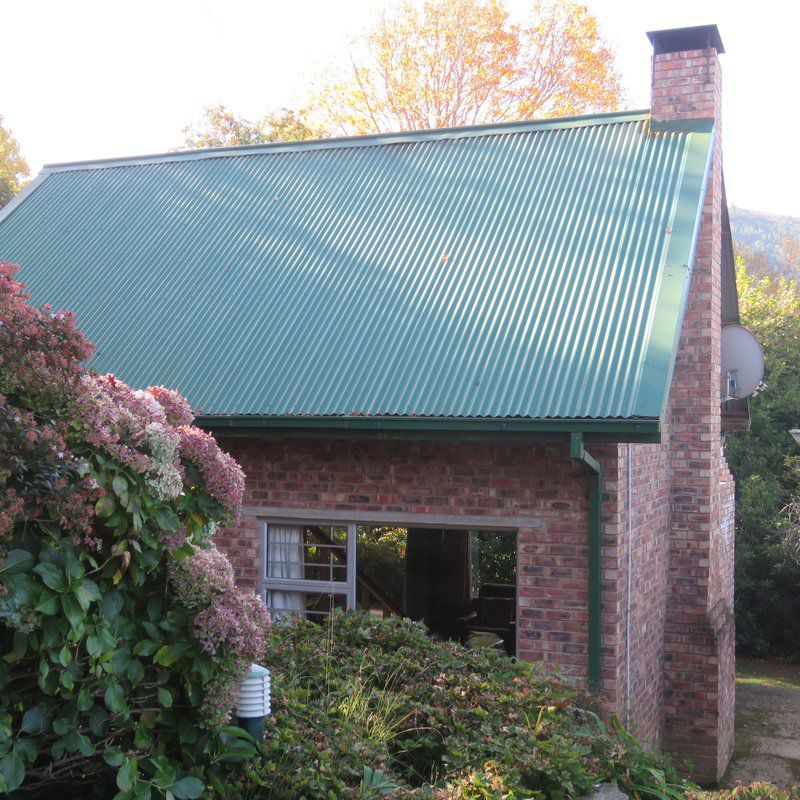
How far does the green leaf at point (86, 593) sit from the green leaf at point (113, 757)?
2.25ft

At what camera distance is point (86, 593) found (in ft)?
12.5

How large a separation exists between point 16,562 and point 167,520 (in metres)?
0.68

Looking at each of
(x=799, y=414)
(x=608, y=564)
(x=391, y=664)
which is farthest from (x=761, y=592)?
(x=391, y=664)

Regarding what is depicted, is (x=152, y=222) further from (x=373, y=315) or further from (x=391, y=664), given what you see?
(x=391, y=664)

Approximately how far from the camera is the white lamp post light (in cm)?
491

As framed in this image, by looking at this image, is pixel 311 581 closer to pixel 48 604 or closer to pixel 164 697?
pixel 164 697

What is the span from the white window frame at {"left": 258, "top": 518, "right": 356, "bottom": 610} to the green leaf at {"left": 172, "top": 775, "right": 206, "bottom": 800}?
405 centimetres

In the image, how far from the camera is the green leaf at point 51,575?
3.71 metres

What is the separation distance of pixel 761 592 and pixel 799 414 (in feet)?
12.6

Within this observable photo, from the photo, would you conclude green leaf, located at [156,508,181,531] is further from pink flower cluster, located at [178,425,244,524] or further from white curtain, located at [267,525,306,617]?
white curtain, located at [267,525,306,617]

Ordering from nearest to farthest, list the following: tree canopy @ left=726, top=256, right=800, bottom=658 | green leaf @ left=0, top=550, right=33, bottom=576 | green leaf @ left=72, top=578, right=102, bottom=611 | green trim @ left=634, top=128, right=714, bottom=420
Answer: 1. green leaf @ left=0, top=550, right=33, bottom=576
2. green leaf @ left=72, top=578, right=102, bottom=611
3. green trim @ left=634, top=128, right=714, bottom=420
4. tree canopy @ left=726, top=256, right=800, bottom=658

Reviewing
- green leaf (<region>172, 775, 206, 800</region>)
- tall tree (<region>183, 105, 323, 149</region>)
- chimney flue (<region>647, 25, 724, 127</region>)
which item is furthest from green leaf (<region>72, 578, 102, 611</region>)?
tall tree (<region>183, 105, 323, 149</region>)

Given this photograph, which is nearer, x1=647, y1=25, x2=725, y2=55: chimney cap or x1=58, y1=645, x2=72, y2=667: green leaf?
x1=58, y1=645, x2=72, y2=667: green leaf

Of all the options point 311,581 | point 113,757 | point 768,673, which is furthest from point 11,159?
point 113,757
